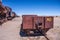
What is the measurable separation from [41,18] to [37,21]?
410 millimetres

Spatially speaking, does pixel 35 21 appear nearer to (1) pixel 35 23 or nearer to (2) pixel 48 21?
(1) pixel 35 23

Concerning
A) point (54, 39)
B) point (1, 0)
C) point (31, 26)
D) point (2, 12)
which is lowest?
point (54, 39)

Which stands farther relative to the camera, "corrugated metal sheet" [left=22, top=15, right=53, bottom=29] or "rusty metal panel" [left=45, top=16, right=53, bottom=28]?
"rusty metal panel" [left=45, top=16, right=53, bottom=28]

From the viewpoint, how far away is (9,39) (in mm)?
9508

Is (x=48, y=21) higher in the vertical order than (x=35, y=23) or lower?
higher

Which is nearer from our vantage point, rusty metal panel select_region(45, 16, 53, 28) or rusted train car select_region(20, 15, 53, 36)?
rusted train car select_region(20, 15, 53, 36)

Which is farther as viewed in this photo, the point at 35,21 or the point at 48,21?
the point at 48,21

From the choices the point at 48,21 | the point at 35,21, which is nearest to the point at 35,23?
the point at 35,21

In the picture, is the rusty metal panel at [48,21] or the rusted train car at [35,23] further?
the rusty metal panel at [48,21]

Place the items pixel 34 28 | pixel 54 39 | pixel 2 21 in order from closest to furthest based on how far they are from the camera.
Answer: pixel 54 39
pixel 34 28
pixel 2 21

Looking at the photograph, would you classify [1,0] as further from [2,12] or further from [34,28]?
[34,28]

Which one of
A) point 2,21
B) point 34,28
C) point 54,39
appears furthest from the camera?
point 2,21

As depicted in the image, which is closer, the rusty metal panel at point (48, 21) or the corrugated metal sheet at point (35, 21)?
the corrugated metal sheet at point (35, 21)

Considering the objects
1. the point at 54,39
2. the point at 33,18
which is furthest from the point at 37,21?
the point at 54,39
